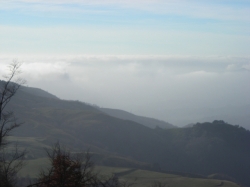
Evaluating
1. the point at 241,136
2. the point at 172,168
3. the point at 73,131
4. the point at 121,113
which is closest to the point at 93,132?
the point at 73,131

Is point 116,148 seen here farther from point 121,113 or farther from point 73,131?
point 121,113

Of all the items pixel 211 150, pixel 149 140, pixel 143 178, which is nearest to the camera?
pixel 143 178

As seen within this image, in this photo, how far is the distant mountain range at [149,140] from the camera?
8819cm

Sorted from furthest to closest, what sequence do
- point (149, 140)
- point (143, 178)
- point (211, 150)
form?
point (149, 140) < point (211, 150) < point (143, 178)

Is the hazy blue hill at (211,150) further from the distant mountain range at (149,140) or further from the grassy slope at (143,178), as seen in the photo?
the grassy slope at (143,178)

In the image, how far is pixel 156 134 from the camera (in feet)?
340

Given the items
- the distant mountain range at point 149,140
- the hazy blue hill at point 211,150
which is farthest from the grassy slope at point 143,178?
the hazy blue hill at point 211,150

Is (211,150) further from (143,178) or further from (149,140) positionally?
(143,178)

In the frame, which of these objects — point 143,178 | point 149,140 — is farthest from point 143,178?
point 149,140

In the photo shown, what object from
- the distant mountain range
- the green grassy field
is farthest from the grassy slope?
the distant mountain range

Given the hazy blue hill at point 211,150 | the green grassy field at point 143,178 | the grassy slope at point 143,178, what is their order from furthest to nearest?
the hazy blue hill at point 211,150, the grassy slope at point 143,178, the green grassy field at point 143,178

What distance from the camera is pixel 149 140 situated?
99188 millimetres

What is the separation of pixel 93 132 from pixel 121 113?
216 ft

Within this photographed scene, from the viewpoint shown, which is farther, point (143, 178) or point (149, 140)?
point (149, 140)
